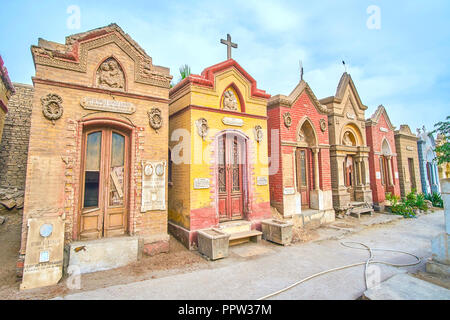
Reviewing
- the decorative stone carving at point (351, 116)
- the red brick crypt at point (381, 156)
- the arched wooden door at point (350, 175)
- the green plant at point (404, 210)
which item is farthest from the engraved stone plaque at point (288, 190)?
the green plant at point (404, 210)

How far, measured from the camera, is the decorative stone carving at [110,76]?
5906mm

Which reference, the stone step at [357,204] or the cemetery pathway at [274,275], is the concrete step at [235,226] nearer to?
the cemetery pathway at [274,275]

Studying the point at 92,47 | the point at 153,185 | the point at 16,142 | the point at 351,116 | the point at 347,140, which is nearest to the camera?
the point at 92,47

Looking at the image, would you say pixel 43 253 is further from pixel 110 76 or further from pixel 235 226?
pixel 235 226

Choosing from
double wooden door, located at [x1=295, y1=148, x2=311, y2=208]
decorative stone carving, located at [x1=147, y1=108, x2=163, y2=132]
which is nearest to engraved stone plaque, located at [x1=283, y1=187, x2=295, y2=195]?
double wooden door, located at [x1=295, y1=148, x2=311, y2=208]

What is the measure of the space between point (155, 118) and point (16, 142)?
763 centimetres

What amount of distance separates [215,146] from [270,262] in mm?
3621

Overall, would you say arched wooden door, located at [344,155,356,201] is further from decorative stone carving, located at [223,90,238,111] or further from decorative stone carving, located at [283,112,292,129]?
decorative stone carving, located at [223,90,238,111]

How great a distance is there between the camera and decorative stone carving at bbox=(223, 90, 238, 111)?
7.79m

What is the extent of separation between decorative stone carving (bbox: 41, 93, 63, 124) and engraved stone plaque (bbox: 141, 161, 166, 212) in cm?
217

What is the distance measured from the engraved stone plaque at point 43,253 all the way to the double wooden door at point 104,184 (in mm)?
789

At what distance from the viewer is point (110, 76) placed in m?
6.03

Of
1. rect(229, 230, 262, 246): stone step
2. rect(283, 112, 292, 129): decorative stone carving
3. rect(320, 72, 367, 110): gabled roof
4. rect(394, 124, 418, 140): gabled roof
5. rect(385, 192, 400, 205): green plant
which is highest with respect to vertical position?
rect(320, 72, 367, 110): gabled roof

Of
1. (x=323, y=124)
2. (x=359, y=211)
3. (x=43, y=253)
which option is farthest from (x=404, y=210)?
(x=43, y=253)
